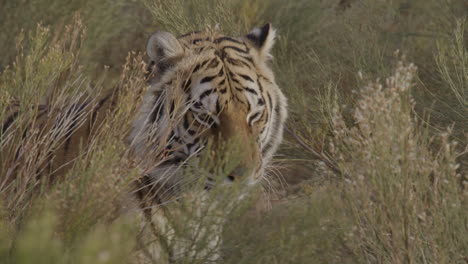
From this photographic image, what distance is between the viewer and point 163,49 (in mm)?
4039

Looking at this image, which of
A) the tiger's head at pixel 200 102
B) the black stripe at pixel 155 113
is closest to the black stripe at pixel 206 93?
the tiger's head at pixel 200 102

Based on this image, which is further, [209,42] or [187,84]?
[209,42]

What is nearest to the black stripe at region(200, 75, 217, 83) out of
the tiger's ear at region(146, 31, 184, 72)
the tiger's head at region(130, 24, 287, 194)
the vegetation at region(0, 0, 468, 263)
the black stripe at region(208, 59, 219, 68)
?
the tiger's head at region(130, 24, 287, 194)

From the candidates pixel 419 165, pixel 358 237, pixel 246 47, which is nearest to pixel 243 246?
pixel 358 237

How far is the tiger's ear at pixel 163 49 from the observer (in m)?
3.98

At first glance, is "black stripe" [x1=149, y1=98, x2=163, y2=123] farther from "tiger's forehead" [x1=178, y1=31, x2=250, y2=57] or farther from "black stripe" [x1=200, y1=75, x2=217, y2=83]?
"tiger's forehead" [x1=178, y1=31, x2=250, y2=57]

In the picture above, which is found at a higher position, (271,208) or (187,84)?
(187,84)

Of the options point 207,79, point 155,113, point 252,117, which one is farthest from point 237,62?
point 155,113

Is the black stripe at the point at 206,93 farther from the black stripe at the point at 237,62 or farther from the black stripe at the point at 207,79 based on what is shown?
the black stripe at the point at 237,62

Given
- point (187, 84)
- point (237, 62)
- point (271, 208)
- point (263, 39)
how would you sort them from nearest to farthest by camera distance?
point (271, 208), point (187, 84), point (237, 62), point (263, 39)

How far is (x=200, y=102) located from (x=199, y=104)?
0.04ft

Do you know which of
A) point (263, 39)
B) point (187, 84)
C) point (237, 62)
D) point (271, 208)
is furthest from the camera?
point (263, 39)

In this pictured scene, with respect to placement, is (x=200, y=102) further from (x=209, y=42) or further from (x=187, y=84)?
(x=209, y=42)

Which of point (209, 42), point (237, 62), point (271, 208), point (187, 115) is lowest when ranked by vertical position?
point (271, 208)
